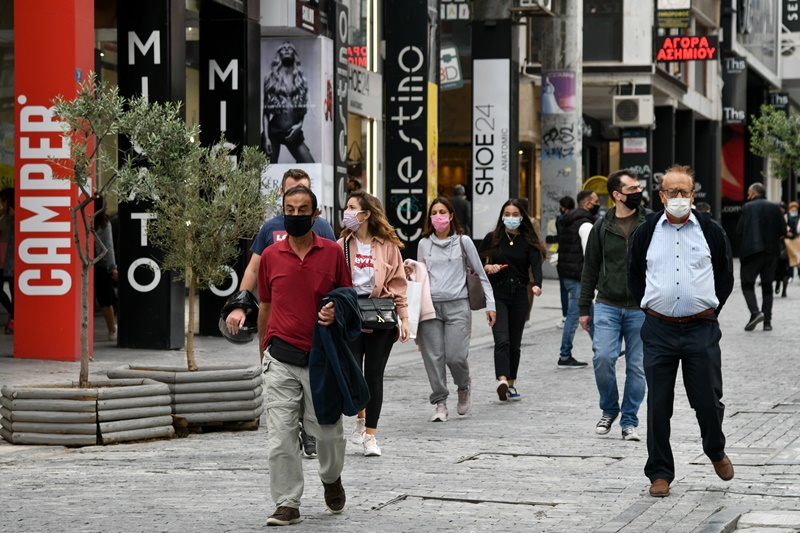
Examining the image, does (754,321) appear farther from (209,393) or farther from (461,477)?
(461,477)

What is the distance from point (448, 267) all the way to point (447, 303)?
30 centimetres

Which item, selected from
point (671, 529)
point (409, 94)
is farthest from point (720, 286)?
point (409, 94)

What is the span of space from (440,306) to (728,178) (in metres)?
48.8

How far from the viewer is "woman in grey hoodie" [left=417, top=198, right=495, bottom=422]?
37.2ft

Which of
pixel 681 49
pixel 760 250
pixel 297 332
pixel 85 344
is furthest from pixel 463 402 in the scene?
pixel 681 49

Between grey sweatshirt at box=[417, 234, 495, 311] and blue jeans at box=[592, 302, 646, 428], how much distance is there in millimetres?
1583

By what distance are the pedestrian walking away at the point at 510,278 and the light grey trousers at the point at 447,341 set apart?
94cm

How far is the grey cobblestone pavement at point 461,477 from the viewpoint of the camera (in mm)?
7230

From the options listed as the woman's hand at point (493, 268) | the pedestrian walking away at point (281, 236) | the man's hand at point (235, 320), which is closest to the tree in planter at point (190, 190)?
the pedestrian walking away at point (281, 236)

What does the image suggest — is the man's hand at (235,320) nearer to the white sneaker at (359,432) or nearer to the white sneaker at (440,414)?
the white sneaker at (359,432)

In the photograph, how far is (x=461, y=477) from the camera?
8539 mm

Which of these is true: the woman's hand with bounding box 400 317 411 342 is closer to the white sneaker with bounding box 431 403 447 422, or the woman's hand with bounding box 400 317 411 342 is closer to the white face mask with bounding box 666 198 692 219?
the white sneaker with bounding box 431 403 447 422

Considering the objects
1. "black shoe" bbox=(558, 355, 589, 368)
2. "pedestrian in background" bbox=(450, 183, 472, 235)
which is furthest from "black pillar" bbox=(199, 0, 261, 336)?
"pedestrian in background" bbox=(450, 183, 472, 235)

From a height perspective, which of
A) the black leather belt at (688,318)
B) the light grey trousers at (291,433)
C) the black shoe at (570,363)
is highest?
the black leather belt at (688,318)
